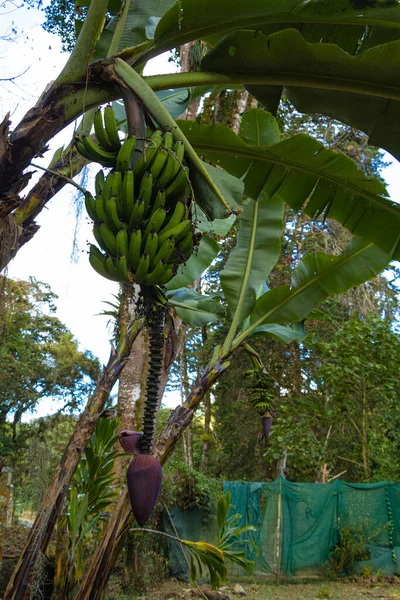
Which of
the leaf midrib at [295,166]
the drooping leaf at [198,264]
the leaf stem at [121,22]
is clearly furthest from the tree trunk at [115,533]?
the leaf stem at [121,22]

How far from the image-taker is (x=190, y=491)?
349 inches

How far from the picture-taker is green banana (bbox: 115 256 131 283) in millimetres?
1641

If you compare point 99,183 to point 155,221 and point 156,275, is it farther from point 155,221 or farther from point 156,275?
point 156,275

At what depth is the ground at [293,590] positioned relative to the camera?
7.20m

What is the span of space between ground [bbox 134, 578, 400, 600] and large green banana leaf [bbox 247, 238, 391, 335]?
4.49 meters

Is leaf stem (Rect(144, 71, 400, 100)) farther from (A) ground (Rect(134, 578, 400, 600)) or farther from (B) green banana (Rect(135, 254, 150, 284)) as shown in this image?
(A) ground (Rect(134, 578, 400, 600))

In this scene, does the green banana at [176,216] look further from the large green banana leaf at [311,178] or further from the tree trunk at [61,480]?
the tree trunk at [61,480]

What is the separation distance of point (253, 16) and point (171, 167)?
84 cm

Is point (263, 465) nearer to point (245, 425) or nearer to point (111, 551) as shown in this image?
point (245, 425)

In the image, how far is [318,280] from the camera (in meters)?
4.23

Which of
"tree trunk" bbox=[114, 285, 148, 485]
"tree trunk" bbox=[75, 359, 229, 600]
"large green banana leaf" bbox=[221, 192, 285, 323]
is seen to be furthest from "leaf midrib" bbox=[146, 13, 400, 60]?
"tree trunk" bbox=[114, 285, 148, 485]

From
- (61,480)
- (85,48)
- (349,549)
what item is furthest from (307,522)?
(85,48)

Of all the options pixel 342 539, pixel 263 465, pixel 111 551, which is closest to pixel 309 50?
pixel 111 551

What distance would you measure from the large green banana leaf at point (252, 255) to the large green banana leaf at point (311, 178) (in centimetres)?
119
